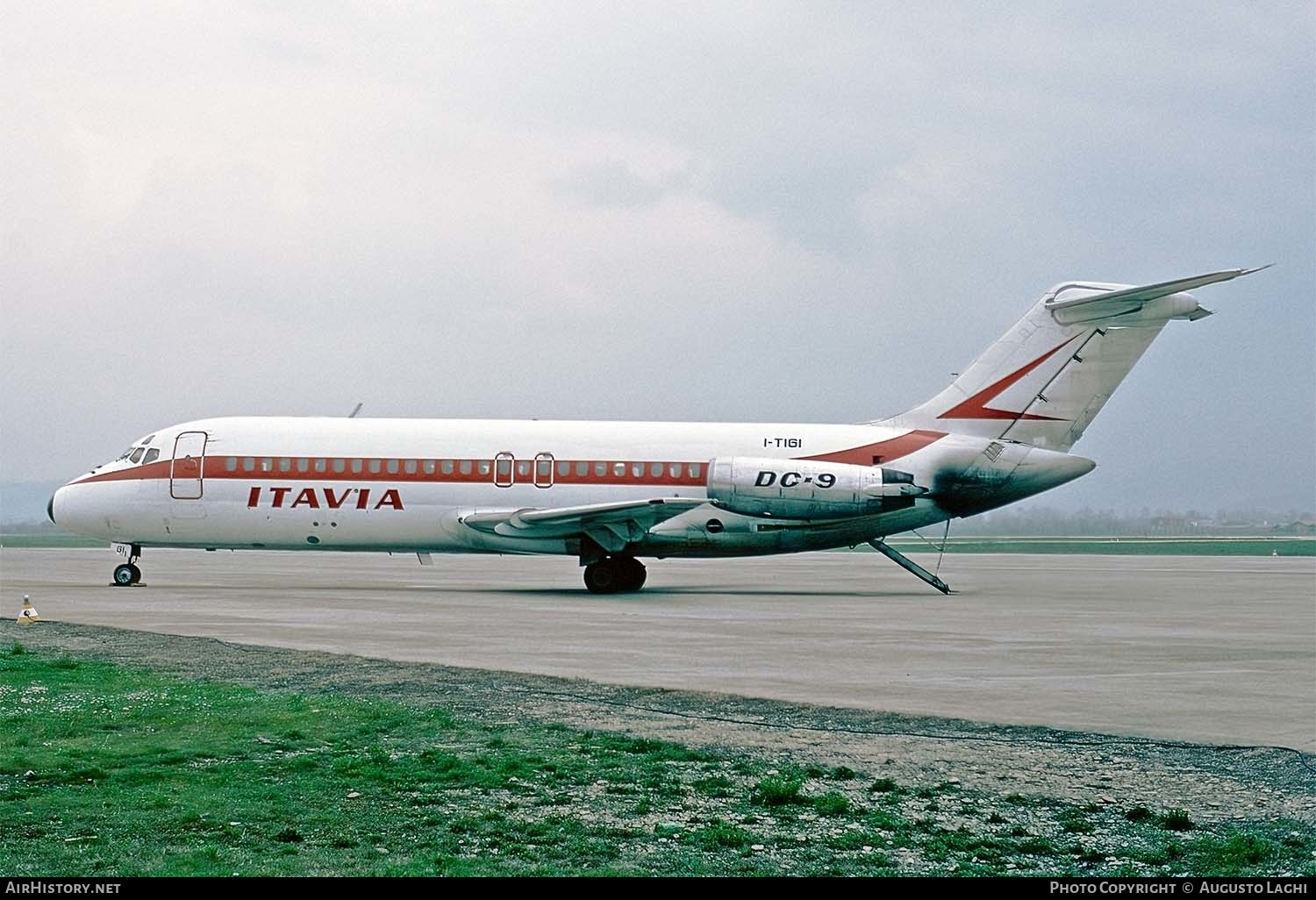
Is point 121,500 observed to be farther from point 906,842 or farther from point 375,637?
point 906,842

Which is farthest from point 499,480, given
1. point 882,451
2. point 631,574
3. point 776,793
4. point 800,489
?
point 776,793

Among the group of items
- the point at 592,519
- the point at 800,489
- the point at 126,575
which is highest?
the point at 800,489

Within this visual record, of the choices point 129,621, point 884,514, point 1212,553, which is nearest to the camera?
point 129,621

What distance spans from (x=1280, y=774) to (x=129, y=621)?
16204 mm

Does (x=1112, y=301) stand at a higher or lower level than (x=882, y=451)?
higher

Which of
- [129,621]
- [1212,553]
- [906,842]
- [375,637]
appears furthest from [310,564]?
[1212,553]

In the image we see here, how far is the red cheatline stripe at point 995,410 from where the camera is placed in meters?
29.8

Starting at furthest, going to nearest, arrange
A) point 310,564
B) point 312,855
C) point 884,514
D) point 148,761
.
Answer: point 310,564 → point 884,514 → point 148,761 → point 312,855

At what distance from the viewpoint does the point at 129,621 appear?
2002 centimetres

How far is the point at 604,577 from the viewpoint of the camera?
97.0ft

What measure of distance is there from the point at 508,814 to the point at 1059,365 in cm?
2448

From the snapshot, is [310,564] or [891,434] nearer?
[891,434]

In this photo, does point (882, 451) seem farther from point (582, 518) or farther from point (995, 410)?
point (582, 518)

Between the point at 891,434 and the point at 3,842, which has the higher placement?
the point at 891,434
